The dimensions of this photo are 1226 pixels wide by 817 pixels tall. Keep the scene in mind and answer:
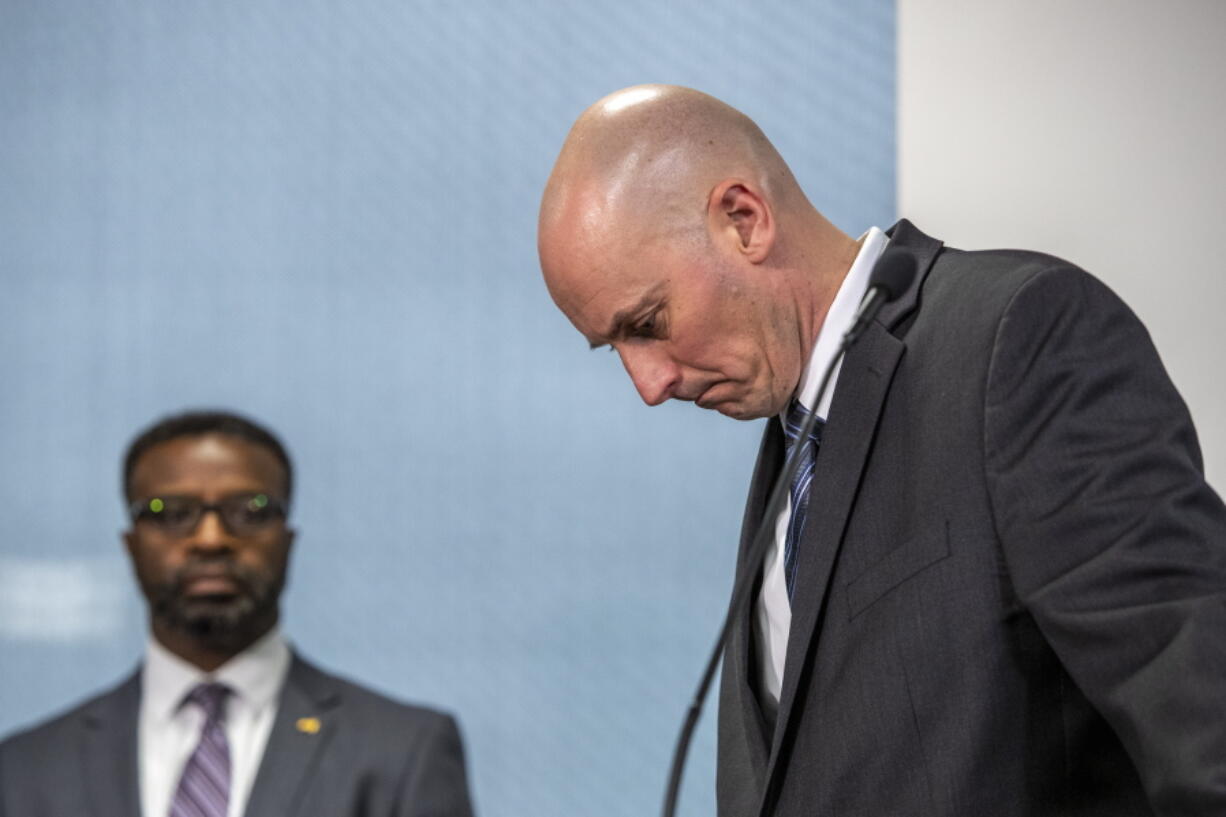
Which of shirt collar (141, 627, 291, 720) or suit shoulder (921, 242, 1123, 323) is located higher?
suit shoulder (921, 242, 1123, 323)

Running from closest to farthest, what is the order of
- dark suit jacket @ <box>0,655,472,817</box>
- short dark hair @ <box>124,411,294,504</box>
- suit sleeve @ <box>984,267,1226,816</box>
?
suit sleeve @ <box>984,267,1226,816</box>
dark suit jacket @ <box>0,655,472,817</box>
short dark hair @ <box>124,411,294,504</box>

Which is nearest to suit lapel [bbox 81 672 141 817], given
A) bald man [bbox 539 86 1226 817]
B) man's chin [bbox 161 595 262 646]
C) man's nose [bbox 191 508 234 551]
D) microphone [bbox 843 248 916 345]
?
man's chin [bbox 161 595 262 646]

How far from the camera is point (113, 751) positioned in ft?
9.34

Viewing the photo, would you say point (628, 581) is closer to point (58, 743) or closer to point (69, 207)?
point (58, 743)

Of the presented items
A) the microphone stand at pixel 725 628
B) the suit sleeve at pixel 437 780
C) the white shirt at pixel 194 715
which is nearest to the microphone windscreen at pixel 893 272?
the microphone stand at pixel 725 628

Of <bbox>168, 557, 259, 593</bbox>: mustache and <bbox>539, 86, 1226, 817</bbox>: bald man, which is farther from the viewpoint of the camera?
<bbox>168, 557, 259, 593</bbox>: mustache

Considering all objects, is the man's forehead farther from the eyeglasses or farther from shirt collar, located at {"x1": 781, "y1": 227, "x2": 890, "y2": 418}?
shirt collar, located at {"x1": 781, "y1": 227, "x2": 890, "y2": 418}

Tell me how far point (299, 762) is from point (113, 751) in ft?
1.19

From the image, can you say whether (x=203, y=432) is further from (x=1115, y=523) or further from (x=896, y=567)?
(x=1115, y=523)

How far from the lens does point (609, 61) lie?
3.31 m

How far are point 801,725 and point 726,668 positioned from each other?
24 centimetres

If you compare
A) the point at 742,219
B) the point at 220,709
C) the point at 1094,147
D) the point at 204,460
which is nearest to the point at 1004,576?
the point at 742,219

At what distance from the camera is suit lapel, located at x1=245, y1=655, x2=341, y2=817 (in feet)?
9.11

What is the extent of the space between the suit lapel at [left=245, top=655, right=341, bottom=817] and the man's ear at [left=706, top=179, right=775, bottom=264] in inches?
68.2
